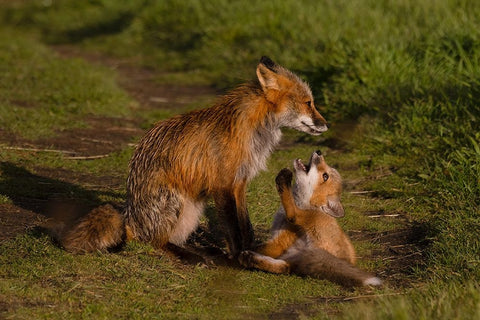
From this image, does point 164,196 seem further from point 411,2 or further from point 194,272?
point 411,2

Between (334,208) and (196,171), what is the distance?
1.27 meters

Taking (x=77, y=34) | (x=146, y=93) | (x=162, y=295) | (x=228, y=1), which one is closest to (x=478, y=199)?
(x=162, y=295)

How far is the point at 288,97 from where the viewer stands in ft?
21.4

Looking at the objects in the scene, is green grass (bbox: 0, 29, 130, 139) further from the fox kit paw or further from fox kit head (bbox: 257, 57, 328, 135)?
the fox kit paw

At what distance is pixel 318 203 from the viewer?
264 inches

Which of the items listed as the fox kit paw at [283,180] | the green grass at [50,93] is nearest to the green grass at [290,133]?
the green grass at [50,93]

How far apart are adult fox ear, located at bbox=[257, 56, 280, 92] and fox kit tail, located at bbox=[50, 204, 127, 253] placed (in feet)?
5.22

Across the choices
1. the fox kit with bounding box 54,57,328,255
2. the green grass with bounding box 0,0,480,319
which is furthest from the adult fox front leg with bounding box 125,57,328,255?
the green grass with bounding box 0,0,480,319

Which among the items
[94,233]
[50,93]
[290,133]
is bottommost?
[290,133]

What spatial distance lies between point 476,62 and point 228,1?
7536mm

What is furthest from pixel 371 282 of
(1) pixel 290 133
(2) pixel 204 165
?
(1) pixel 290 133

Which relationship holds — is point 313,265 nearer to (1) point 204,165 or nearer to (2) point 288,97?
(1) point 204,165

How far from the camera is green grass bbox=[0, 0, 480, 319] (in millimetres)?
5211

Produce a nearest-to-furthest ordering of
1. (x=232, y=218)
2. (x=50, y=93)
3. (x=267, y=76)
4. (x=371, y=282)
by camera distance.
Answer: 1. (x=371, y=282)
2. (x=232, y=218)
3. (x=267, y=76)
4. (x=50, y=93)
